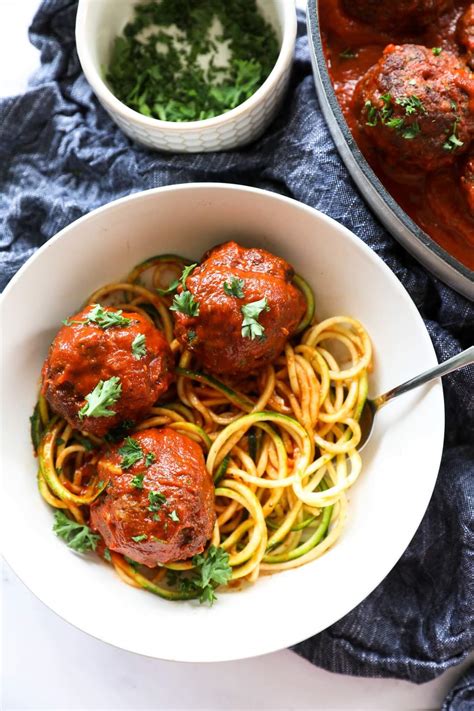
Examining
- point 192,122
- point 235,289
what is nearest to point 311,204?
point 192,122

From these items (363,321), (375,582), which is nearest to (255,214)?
(363,321)

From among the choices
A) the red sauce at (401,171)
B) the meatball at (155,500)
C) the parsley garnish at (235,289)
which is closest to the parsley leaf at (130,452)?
the meatball at (155,500)

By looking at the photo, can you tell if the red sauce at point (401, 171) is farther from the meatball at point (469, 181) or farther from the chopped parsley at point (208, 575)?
the chopped parsley at point (208, 575)

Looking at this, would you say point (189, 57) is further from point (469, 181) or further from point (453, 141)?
point (469, 181)

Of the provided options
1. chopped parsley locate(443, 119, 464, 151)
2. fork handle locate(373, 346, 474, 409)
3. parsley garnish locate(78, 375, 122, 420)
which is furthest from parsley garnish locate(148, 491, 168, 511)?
chopped parsley locate(443, 119, 464, 151)

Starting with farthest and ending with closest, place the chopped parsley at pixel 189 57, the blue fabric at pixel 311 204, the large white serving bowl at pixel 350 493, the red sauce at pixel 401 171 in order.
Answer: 1. the chopped parsley at pixel 189 57
2. the blue fabric at pixel 311 204
3. the red sauce at pixel 401 171
4. the large white serving bowl at pixel 350 493

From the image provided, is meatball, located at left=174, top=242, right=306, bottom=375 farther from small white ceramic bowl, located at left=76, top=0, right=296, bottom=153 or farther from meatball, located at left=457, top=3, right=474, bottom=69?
meatball, located at left=457, top=3, right=474, bottom=69
